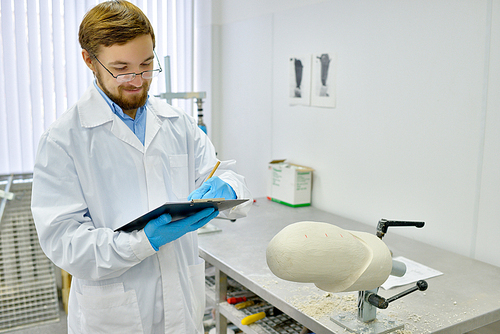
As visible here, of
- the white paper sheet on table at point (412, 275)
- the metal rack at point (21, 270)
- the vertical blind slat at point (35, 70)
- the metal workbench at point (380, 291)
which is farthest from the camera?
the vertical blind slat at point (35, 70)

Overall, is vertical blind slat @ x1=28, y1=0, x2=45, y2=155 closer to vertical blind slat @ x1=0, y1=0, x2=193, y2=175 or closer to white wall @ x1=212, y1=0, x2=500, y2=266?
vertical blind slat @ x1=0, y1=0, x2=193, y2=175

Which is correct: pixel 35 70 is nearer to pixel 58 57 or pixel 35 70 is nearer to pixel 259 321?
pixel 58 57

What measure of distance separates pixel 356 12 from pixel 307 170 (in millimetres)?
898

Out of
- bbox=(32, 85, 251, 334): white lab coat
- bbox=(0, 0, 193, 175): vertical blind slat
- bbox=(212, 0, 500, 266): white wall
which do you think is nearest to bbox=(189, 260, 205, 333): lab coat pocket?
bbox=(32, 85, 251, 334): white lab coat

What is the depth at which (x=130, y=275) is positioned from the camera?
1265 millimetres

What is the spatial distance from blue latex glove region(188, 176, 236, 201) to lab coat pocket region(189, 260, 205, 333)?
0.88 feet

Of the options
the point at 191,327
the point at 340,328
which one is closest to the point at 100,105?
the point at 191,327

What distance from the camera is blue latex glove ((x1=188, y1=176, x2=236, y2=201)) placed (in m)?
1.29

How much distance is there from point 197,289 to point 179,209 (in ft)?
1.34

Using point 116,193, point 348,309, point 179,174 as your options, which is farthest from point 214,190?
point 348,309

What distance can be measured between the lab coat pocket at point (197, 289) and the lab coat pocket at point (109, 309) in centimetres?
22

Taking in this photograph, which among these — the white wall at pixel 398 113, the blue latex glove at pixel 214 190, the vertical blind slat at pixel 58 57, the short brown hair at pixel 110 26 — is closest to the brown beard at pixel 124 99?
the short brown hair at pixel 110 26

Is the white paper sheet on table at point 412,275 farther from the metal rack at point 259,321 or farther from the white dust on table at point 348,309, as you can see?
the metal rack at point 259,321

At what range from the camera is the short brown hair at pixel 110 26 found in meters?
1.19
